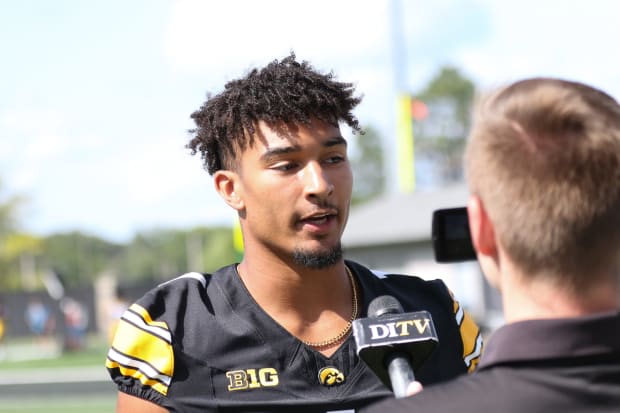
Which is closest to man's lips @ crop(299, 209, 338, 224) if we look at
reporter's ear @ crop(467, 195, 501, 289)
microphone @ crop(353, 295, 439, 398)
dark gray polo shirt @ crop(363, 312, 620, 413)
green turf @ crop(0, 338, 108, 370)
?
microphone @ crop(353, 295, 439, 398)

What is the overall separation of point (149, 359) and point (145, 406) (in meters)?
0.15

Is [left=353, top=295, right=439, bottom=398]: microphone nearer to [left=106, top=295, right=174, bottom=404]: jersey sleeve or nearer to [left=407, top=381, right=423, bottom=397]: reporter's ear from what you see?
[left=407, top=381, right=423, bottom=397]: reporter's ear

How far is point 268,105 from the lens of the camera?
10.9ft

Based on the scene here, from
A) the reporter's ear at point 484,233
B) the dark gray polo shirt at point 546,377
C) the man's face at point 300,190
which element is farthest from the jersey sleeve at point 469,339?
the dark gray polo shirt at point 546,377

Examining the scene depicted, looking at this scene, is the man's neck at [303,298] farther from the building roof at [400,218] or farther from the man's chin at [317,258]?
the building roof at [400,218]

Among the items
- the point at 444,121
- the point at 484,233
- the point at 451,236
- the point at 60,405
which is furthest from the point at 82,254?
the point at 484,233

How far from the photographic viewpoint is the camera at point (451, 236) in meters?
2.58

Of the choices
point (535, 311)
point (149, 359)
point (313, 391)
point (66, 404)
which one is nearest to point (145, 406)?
point (149, 359)

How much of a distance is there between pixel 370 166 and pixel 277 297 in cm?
7279

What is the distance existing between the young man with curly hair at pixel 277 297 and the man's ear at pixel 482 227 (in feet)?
4.34

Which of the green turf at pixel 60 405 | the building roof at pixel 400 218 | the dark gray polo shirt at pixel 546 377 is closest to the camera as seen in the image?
the dark gray polo shirt at pixel 546 377

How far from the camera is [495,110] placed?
186cm

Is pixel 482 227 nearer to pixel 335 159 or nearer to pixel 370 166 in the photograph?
pixel 335 159

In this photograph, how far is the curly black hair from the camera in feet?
10.9
